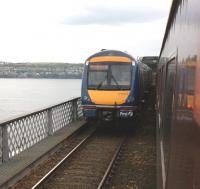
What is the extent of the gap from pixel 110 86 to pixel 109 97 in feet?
1.48

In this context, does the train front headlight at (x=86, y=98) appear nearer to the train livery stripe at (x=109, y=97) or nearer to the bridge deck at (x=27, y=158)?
the train livery stripe at (x=109, y=97)

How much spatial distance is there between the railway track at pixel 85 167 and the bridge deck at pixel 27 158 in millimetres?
565

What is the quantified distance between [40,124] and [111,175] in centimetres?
474

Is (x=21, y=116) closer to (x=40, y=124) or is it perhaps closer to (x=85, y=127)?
(x=40, y=124)

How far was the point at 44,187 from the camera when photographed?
27.3 ft

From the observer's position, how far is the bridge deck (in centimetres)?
857

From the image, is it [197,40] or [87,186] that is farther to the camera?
[87,186]

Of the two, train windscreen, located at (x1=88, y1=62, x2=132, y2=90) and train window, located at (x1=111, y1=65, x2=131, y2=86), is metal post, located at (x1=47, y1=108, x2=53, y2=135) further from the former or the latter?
train window, located at (x1=111, y1=65, x2=131, y2=86)

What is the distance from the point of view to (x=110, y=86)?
48.4 ft

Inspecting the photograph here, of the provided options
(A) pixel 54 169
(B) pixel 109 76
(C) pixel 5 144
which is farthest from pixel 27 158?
(B) pixel 109 76

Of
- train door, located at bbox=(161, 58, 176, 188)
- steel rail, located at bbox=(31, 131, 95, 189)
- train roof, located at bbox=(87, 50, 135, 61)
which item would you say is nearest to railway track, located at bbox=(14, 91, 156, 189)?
steel rail, located at bbox=(31, 131, 95, 189)

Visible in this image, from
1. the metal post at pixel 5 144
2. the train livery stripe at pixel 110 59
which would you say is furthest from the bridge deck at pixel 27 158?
the train livery stripe at pixel 110 59

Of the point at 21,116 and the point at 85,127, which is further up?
the point at 21,116

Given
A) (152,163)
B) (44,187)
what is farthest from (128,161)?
(44,187)
